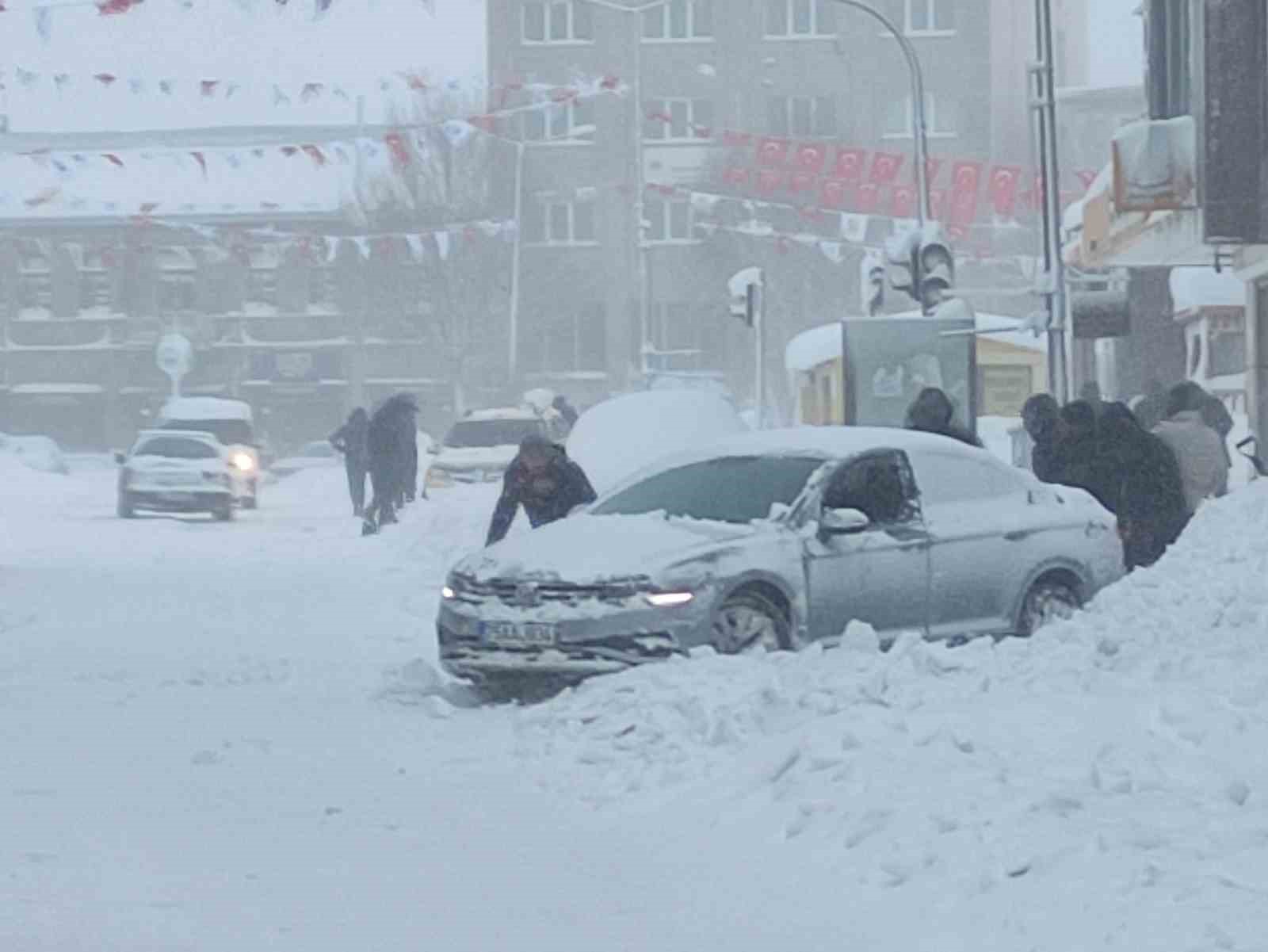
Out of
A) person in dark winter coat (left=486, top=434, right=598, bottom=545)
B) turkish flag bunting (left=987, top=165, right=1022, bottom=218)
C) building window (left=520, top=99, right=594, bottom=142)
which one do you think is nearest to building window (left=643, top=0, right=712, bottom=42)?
building window (left=520, top=99, right=594, bottom=142)

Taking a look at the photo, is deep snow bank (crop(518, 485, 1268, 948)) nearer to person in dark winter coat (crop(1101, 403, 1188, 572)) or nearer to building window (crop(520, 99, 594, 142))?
person in dark winter coat (crop(1101, 403, 1188, 572))

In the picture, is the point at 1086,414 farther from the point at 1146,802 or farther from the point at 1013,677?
the point at 1146,802

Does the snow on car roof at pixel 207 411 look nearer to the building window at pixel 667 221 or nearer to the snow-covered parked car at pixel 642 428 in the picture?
the snow-covered parked car at pixel 642 428

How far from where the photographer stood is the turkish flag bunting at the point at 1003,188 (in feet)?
189

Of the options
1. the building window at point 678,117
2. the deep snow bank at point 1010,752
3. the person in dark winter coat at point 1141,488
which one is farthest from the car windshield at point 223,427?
the deep snow bank at point 1010,752

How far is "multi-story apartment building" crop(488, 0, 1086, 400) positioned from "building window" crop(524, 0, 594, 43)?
0.16 feet

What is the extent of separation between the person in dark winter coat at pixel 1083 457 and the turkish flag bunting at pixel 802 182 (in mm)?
43725

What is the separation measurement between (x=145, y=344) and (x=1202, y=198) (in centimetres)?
6101

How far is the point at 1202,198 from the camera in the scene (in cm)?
2412

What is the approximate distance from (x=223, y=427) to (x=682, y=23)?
1246 inches

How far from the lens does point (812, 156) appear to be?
60.6 meters

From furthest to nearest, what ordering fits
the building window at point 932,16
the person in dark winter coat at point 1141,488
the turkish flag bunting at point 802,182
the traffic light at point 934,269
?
the building window at point 932,16, the turkish flag bunting at point 802,182, the traffic light at point 934,269, the person in dark winter coat at point 1141,488

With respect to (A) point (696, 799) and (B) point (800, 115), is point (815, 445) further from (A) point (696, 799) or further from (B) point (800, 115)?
(B) point (800, 115)

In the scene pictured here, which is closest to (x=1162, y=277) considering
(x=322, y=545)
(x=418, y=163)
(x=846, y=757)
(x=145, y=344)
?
(x=322, y=545)
